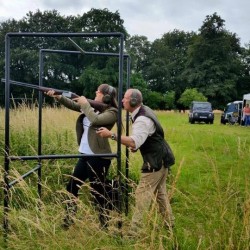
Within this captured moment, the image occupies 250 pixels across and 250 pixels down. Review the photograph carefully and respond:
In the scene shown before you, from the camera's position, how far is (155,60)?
6906cm

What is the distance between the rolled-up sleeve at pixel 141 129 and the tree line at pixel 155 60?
99.0ft

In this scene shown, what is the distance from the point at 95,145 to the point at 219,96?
56.5 meters

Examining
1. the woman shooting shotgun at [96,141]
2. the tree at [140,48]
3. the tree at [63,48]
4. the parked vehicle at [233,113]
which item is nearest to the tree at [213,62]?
the tree at [140,48]

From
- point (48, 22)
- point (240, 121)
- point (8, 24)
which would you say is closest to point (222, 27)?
point (48, 22)

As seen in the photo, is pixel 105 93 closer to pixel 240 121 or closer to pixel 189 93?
pixel 240 121

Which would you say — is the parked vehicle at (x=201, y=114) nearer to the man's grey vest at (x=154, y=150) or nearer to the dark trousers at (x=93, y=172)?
the dark trousers at (x=93, y=172)

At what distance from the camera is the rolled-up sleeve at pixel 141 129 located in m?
4.15

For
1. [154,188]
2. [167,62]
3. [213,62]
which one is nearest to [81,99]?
[154,188]

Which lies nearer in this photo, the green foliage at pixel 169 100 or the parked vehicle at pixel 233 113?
the parked vehicle at pixel 233 113

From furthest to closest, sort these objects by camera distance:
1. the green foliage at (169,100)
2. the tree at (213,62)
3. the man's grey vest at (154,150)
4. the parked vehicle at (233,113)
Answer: the tree at (213,62), the green foliage at (169,100), the parked vehicle at (233,113), the man's grey vest at (154,150)

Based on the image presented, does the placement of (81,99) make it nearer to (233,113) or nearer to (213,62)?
(233,113)

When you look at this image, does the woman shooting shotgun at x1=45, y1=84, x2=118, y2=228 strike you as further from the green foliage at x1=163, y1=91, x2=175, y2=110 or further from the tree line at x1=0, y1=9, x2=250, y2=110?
the green foliage at x1=163, y1=91, x2=175, y2=110

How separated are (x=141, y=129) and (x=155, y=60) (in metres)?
65.9

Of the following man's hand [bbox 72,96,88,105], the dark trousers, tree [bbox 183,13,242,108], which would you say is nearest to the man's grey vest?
the dark trousers
